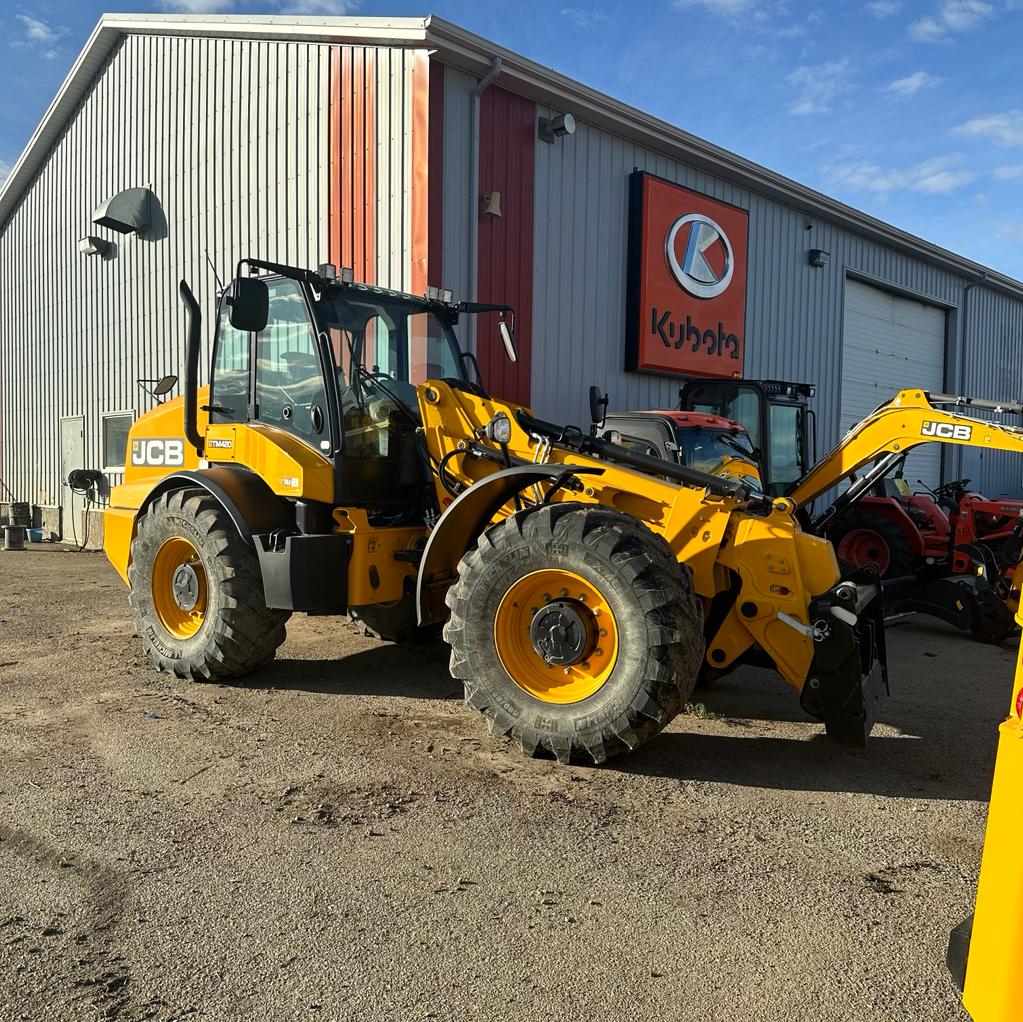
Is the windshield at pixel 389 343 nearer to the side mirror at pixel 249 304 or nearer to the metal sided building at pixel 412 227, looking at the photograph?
the side mirror at pixel 249 304

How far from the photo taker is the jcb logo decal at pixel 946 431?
6.19 metres

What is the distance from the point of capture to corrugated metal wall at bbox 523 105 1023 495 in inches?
457

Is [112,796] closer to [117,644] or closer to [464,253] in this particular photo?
[117,644]

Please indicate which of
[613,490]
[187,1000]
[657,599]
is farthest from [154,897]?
[613,490]

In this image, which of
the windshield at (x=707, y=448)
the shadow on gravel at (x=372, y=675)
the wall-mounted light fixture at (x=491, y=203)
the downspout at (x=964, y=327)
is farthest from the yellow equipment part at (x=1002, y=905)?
the downspout at (x=964, y=327)

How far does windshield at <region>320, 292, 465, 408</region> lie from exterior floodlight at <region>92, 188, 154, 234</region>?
31.0ft

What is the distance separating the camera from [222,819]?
12.2ft

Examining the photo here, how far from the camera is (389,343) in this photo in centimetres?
617

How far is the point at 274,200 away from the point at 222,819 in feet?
32.3

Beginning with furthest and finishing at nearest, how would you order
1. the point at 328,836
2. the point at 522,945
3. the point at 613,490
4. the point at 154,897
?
the point at 613,490 < the point at 328,836 < the point at 154,897 < the point at 522,945

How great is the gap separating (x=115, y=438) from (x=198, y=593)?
404 inches

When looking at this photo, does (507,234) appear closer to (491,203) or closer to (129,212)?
(491,203)

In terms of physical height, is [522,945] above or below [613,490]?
below

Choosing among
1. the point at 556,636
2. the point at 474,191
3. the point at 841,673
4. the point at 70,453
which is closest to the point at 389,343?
the point at 556,636
